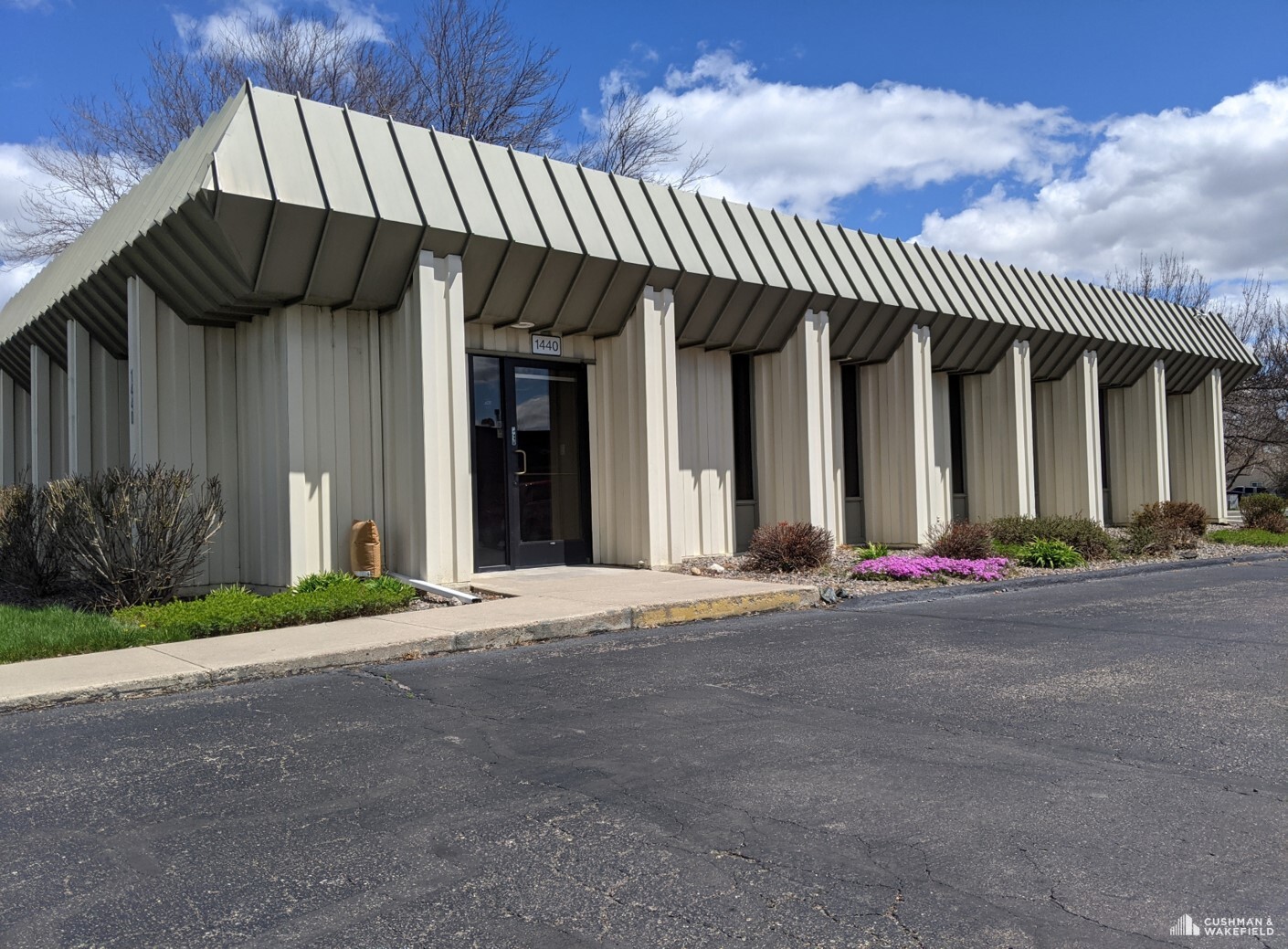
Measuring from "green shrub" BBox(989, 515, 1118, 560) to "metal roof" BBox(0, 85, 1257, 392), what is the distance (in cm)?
347

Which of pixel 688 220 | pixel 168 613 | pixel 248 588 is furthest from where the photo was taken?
pixel 688 220

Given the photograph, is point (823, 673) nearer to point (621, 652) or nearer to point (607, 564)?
point (621, 652)

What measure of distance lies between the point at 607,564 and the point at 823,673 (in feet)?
23.4

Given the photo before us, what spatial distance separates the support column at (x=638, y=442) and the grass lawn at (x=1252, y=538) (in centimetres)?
1103

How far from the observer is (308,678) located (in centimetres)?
715

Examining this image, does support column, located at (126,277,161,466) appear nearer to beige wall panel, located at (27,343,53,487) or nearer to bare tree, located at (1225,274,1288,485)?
beige wall panel, located at (27,343,53,487)

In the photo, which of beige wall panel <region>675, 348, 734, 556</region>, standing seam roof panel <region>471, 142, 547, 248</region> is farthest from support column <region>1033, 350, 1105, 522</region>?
standing seam roof panel <region>471, 142, 547, 248</region>

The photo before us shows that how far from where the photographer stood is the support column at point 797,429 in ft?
48.9

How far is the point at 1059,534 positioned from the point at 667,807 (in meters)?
12.9

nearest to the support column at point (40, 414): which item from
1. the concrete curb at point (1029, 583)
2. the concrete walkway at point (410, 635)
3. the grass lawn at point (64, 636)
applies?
the grass lawn at point (64, 636)

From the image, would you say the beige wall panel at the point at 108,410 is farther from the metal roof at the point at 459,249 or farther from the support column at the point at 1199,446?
Answer: the support column at the point at 1199,446

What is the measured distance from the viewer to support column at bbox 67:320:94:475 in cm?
1350

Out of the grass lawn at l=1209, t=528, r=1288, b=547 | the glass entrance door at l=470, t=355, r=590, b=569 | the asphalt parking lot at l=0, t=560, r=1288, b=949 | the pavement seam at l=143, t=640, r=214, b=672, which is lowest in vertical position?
the asphalt parking lot at l=0, t=560, r=1288, b=949

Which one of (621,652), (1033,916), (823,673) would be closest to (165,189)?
(621,652)
